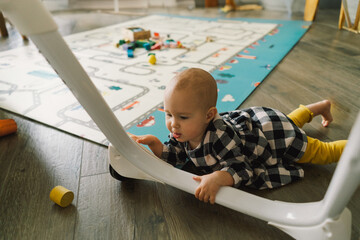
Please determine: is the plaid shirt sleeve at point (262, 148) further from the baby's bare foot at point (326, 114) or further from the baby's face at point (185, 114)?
the baby's bare foot at point (326, 114)

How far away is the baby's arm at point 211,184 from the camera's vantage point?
0.57m

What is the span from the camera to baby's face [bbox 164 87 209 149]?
580 mm

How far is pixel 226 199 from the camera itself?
1.81ft

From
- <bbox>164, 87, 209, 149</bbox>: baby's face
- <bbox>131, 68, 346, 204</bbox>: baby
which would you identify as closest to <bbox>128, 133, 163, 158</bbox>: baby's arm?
<bbox>131, 68, 346, 204</bbox>: baby

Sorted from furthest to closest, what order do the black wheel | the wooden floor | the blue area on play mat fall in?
the blue area on play mat < the black wheel < the wooden floor

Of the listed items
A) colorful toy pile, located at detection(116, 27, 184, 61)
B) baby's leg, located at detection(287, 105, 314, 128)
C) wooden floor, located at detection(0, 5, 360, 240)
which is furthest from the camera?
colorful toy pile, located at detection(116, 27, 184, 61)

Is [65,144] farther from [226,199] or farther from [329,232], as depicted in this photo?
[329,232]

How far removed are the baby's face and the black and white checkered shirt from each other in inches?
1.3

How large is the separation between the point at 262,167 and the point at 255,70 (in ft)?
2.70

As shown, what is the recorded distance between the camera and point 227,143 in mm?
625

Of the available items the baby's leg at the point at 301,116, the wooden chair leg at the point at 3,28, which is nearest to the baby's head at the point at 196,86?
the baby's leg at the point at 301,116

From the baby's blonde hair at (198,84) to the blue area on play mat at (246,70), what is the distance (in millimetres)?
293

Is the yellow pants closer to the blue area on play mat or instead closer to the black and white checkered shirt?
the black and white checkered shirt

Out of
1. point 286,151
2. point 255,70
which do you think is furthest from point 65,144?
point 255,70
